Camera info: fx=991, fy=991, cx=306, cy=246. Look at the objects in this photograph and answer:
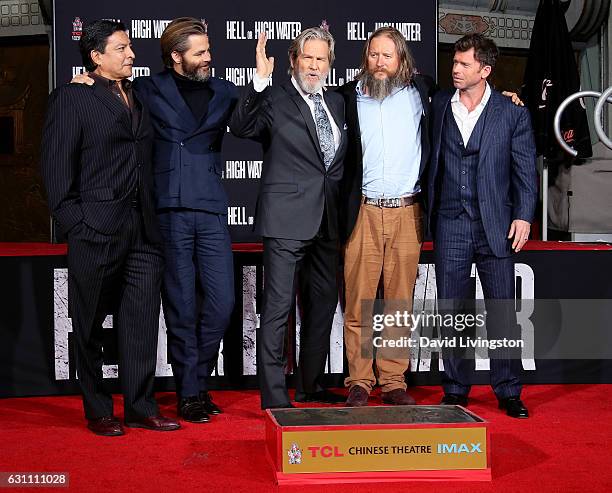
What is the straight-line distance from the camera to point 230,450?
11.1 feet

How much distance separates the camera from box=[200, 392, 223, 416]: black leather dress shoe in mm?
3996

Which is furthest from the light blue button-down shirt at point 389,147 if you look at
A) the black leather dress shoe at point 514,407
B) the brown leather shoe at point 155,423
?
the brown leather shoe at point 155,423

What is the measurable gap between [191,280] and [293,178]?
0.57m

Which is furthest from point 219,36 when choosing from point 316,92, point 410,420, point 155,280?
point 410,420

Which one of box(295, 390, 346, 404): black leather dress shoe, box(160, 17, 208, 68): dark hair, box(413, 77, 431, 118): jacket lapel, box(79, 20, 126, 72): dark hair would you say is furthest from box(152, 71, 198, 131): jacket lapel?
A: box(295, 390, 346, 404): black leather dress shoe

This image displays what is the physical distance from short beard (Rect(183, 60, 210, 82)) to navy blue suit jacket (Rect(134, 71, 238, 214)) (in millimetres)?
70

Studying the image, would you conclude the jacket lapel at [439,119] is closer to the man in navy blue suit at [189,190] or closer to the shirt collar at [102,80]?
the man in navy blue suit at [189,190]

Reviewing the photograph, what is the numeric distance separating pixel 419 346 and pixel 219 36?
99.2 inches

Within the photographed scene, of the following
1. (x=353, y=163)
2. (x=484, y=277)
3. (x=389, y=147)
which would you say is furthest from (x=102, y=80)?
(x=484, y=277)

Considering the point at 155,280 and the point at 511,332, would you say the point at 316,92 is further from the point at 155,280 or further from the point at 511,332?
the point at 511,332

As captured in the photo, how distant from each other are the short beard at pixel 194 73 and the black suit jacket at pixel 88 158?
1.22 ft

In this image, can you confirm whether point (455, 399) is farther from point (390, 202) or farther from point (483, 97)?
point (483, 97)

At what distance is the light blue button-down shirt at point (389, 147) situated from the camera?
4.03m

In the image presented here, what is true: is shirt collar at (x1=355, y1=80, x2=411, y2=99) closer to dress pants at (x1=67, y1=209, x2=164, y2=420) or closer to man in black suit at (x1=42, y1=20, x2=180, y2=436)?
man in black suit at (x1=42, y1=20, x2=180, y2=436)
